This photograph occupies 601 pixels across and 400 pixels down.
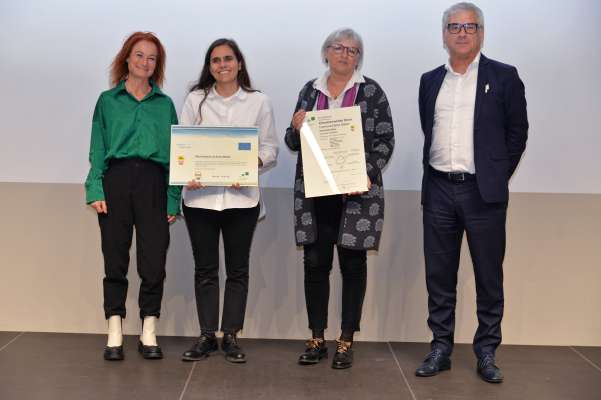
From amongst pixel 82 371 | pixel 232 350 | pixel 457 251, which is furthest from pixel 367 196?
pixel 82 371

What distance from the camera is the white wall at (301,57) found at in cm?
415

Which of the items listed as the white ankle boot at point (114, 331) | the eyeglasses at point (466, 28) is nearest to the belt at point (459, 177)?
the eyeglasses at point (466, 28)

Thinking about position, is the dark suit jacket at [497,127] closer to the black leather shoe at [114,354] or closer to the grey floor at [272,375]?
the grey floor at [272,375]

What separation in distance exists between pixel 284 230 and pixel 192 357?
0.98m

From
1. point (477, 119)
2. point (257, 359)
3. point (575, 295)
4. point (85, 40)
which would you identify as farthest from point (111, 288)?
point (575, 295)

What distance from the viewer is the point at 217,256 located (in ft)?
12.0

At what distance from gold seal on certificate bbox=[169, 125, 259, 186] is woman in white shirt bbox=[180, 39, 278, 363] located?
0.07m

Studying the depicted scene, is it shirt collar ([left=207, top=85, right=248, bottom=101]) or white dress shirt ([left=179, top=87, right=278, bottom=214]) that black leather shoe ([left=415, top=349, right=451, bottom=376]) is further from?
shirt collar ([left=207, top=85, right=248, bottom=101])

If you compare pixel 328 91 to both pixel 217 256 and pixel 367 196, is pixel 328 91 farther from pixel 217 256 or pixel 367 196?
pixel 217 256

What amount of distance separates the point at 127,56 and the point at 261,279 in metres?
1.51

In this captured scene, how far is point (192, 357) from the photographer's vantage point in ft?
11.9

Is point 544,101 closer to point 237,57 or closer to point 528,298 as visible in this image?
point 528,298

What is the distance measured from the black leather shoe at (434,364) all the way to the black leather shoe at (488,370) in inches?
6.4

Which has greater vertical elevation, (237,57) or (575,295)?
(237,57)
